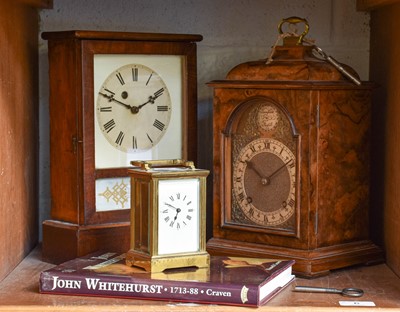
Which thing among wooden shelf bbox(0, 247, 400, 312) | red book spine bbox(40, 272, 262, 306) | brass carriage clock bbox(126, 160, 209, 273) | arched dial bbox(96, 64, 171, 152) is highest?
arched dial bbox(96, 64, 171, 152)

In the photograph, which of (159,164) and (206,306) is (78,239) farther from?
(206,306)

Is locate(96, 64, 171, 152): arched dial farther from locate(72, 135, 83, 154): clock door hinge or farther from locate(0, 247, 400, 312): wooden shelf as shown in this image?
locate(0, 247, 400, 312): wooden shelf

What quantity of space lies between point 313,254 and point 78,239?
19.2 inches

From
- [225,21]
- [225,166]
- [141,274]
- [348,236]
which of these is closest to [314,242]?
[348,236]

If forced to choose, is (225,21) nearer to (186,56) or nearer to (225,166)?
(186,56)

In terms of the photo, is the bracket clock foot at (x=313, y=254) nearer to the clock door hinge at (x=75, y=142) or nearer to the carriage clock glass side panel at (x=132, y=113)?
the carriage clock glass side panel at (x=132, y=113)

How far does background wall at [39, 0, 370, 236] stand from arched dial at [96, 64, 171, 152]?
24 centimetres

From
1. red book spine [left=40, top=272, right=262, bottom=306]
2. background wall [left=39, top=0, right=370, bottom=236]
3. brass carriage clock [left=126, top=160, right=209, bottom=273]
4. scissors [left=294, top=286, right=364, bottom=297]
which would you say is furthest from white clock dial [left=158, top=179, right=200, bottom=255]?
background wall [left=39, top=0, right=370, bottom=236]

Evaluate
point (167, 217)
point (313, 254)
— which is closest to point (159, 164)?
point (167, 217)

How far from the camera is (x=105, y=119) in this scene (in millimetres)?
1771

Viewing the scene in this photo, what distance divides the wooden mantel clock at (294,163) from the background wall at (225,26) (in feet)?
1.02

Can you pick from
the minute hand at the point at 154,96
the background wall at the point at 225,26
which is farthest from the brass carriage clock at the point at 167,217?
the background wall at the point at 225,26

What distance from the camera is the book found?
145 cm

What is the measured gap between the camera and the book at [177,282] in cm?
145
